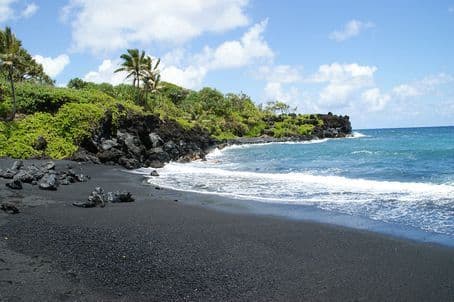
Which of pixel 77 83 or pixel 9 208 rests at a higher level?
pixel 77 83

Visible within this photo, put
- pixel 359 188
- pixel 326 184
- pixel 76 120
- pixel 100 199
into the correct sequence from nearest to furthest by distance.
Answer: pixel 100 199, pixel 359 188, pixel 326 184, pixel 76 120

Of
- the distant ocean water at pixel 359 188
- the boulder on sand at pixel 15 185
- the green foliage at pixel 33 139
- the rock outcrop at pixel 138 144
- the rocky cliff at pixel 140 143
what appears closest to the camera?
the distant ocean water at pixel 359 188

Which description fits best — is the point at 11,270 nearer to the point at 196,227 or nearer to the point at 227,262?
the point at 227,262

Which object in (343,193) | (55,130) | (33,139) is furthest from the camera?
(55,130)

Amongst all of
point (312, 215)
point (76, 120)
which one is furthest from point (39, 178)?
point (76, 120)

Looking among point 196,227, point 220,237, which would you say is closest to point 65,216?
point 196,227

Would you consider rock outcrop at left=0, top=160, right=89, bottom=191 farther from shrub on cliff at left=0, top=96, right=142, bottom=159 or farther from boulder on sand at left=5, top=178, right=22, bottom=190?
shrub on cliff at left=0, top=96, right=142, bottom=159

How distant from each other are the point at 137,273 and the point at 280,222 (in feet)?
23.1

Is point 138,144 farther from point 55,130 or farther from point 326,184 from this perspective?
point 326,184

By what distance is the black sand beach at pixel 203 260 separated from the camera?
8.49 meters

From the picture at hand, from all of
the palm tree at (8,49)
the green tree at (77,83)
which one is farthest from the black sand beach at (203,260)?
the green tree at (77,83)

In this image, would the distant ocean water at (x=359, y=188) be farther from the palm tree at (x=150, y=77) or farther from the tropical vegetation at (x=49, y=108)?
the palm tree at (x=150, y=77)

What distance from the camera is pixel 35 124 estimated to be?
35.2 m

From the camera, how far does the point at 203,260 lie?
34.4 ft
